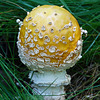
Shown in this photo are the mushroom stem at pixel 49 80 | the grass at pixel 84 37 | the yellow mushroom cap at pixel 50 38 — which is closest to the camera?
the yellow mushroom cap at pixel 50 38

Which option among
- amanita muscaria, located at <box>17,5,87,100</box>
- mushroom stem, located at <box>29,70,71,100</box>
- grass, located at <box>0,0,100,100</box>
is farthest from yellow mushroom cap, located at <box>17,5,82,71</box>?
grass, located at <box>0,0,100,100</box>

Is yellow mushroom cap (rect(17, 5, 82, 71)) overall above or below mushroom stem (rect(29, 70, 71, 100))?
above

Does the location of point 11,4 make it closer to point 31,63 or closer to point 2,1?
point 2,1

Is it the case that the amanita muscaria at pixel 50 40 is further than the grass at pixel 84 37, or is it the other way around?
the grass at pixel 84 37

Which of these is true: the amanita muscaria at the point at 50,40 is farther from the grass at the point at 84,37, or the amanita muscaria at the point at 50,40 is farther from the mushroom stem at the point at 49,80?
the grass at the point at 84,37

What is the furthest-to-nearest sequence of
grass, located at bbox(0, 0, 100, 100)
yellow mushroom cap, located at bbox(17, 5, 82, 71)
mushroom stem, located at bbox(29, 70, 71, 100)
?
grass, located at bbox(0, 0, 100, 100) → mushroom stem, located at bbox(29, 70, 71, 100) → yellow mushroom cap, located at bbox(17, 5, 82, 71)

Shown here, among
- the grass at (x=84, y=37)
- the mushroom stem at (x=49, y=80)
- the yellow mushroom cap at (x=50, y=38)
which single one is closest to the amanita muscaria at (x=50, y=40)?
the yellow mushroom cap at (x=50, y=38)

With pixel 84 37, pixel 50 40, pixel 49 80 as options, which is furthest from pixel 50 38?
pixel 84 37

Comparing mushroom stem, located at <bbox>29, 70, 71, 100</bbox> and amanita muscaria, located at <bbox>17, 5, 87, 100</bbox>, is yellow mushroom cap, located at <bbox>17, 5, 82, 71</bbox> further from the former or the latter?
mushroom stem, located at <bbox>29, 70, 71, 100</bbox>
